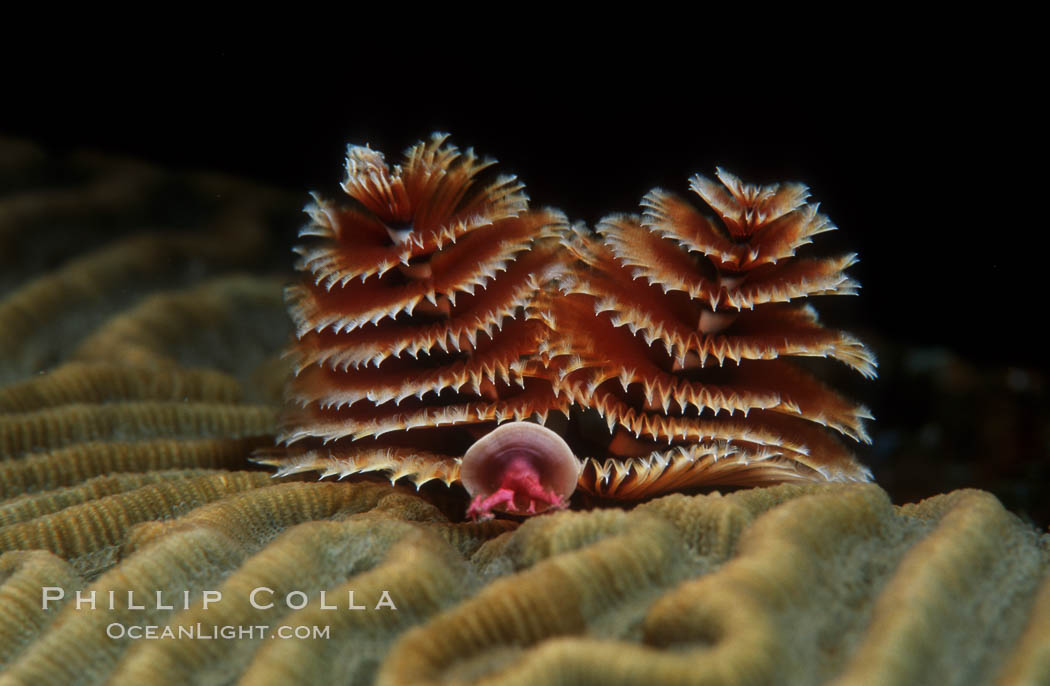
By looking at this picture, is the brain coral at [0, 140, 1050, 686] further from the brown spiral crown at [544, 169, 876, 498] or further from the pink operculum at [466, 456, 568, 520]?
the brown spiral crown at [544, 169, 876, 498]

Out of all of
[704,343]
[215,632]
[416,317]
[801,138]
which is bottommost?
[215,632]

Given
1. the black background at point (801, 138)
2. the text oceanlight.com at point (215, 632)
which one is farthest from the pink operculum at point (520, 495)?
the black background at point (801, 138)

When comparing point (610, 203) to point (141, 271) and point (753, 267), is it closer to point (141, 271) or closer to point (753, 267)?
point (753, 267)

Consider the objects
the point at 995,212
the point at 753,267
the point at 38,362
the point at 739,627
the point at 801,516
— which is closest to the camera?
the point at 739,627

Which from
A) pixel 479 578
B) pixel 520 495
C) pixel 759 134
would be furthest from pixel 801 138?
pixel 479 578

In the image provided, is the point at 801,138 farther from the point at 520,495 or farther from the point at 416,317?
the point at 520,495

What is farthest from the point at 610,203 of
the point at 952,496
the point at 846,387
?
the point at 952,496

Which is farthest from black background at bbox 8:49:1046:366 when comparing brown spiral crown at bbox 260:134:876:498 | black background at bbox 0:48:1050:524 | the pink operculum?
the pink operculum
